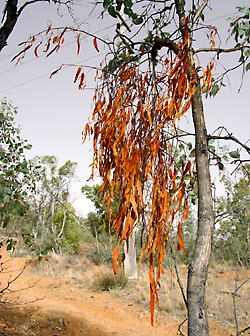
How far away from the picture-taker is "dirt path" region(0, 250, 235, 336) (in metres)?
3.28

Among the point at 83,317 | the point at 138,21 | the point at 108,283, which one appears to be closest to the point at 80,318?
the point at 83,317

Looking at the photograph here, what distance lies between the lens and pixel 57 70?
117cm

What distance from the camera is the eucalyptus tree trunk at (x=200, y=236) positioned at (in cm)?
96

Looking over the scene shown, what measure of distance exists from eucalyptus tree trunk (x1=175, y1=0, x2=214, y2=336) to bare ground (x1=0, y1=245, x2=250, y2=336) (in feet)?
6.93

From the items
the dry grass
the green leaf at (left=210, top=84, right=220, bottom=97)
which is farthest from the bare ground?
the green leaf at (left=210, top=84, right=220, bottom=97)

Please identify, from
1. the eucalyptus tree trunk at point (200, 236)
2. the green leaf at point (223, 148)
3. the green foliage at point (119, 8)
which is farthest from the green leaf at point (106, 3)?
the green leaf at point (223, 148)

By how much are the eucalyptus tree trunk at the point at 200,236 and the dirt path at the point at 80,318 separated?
2.14 meters

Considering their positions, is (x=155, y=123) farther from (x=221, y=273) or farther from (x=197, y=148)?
(x=221, y=273)

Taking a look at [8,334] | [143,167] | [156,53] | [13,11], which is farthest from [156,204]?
[8,334]

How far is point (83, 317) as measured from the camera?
153 inches

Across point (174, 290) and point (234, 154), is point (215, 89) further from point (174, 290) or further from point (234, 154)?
point (174, 290)

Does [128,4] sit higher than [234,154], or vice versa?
[128,4]

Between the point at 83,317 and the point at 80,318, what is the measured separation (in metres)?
0.10

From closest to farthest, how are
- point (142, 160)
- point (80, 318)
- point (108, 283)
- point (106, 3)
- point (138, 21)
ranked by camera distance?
1. point (142, 160)
2. point (106, 3)
3. point (138, 21)
4. point (80, 318)
5. point (108, 283)
